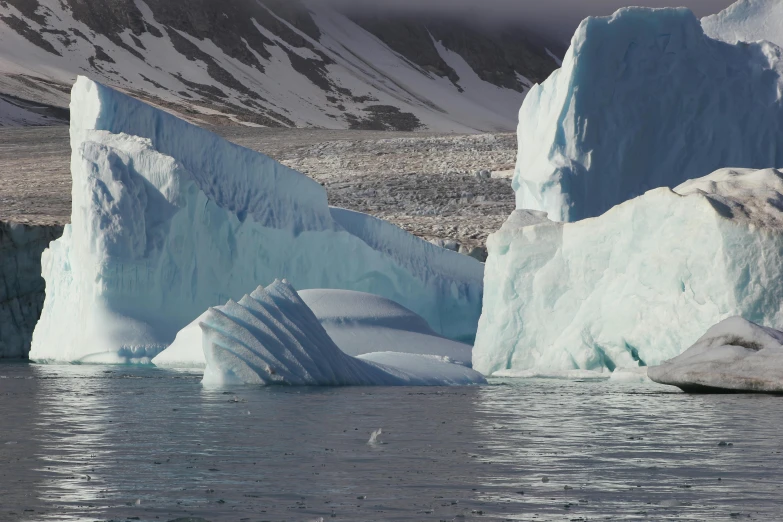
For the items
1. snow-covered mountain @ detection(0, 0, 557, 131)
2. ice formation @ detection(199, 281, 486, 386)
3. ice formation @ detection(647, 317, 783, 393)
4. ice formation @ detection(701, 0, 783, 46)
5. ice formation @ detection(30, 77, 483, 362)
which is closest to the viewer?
ice formation @ detection(647, 317, 783, 393)

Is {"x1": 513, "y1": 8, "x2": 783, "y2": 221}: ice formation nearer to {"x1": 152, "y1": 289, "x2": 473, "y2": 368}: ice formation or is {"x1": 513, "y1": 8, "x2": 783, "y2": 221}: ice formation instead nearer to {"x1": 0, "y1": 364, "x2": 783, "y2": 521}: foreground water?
{"x1": 152, "y1": 289, "x2": 473, "y2": 368}: ice formation

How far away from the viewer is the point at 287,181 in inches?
837

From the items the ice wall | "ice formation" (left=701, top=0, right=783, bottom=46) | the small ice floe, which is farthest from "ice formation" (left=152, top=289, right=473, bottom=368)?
"ice formation" (left=701, top=0, right=783, bottom=46)

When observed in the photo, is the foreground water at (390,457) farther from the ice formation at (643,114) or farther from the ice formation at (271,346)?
the ice formation at (643,114)

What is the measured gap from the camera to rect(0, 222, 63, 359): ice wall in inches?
936

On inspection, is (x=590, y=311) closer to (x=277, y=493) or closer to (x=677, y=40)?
(x=677, y=40)

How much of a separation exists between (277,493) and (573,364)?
896 cm

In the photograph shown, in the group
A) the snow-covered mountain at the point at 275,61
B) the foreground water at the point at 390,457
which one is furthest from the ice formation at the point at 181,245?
the snow-covered mountain at the point at 275,61

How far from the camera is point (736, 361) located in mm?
11312

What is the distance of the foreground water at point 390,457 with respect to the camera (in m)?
5.24

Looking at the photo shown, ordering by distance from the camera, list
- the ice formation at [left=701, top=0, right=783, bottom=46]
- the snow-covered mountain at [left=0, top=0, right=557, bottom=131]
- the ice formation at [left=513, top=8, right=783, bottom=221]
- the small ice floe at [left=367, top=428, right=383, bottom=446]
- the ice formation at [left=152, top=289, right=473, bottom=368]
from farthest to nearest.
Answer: the snow-covered mountain at [left=0, top=0, right=557, bottom=131]
the ice formation at [left=701, top=0, right=783, bottom=46]
the ice formation at [left=513, top=8, right=783, bottom=221]
the ice formation at [left=152, top=289, right=473, bottom=368]
the small ice floe at [left=367, top=428, right=383, bottom=446]

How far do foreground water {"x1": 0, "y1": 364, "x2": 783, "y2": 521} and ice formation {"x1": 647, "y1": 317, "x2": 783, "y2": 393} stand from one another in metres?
0.28

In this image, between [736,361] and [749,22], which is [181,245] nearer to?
[736,361]

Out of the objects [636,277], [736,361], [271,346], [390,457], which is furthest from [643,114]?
[390,457]
